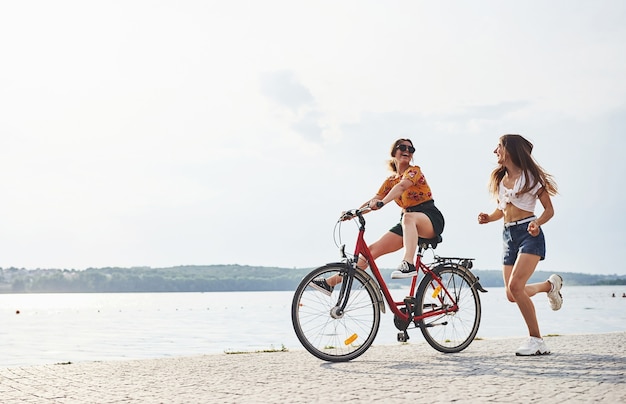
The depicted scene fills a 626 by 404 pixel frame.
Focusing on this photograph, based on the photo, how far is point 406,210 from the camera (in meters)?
8.65

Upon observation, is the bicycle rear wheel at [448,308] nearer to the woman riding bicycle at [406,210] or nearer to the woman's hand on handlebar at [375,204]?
the woman riding bicycle at [406,210]

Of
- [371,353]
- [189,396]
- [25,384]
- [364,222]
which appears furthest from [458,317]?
[25,384]

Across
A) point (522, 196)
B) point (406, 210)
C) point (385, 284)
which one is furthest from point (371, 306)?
point (522, 196)

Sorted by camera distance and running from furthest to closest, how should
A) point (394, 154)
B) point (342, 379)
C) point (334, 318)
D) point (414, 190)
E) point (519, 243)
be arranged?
point (394, 154), point (414, 190), point (519, 243), point (334, 318), point (342, 379)

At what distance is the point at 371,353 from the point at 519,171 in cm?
267

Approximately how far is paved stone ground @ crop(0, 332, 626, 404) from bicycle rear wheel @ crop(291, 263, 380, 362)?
178 mm

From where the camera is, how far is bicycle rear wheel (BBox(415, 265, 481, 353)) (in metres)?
8.60

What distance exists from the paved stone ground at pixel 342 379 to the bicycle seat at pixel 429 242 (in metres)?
1.23

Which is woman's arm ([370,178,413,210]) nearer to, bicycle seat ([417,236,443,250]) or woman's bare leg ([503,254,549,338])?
bicycle seat ([417,236,443,250])

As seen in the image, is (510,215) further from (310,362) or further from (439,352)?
(310,362)

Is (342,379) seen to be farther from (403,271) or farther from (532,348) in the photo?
(532,348)

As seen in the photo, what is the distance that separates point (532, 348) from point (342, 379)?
104 inches

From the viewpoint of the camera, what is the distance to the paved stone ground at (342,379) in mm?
5762

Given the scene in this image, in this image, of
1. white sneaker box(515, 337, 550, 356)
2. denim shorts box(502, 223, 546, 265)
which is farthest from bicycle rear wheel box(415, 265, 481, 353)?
white sneaker box(515, 337, 550, 356)
